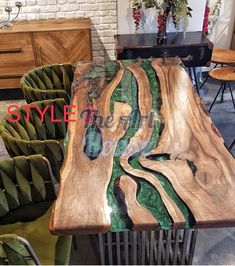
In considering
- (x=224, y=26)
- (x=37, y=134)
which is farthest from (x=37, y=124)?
(x=224, y=26)

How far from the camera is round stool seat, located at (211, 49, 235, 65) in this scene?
3152 mm

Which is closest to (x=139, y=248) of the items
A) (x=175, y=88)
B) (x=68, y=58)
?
(x=175, y=88)

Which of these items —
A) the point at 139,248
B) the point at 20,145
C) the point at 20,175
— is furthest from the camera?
the point at 139,248

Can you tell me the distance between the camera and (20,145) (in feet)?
5.10

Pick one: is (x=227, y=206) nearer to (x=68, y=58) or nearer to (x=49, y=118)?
(x=49, y=118)

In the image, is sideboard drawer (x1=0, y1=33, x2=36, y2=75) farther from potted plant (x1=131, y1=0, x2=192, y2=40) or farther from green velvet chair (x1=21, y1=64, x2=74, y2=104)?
potted plant (x1=131, y1=0, x2=192, y2=40)

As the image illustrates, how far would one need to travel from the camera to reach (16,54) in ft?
10.9

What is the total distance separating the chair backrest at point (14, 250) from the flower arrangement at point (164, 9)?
2.66 meters

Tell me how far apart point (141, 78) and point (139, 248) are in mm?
1186

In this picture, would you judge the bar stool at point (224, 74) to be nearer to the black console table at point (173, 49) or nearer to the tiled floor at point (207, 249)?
the black console table at point (173, 49)

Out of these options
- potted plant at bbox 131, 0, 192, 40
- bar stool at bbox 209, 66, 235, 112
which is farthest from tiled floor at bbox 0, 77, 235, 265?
Answer: potted plant at bbox 131, 0, 192, 40

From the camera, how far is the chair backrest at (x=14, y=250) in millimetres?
1038

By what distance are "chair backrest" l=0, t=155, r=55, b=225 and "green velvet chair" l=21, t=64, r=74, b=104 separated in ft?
2.80

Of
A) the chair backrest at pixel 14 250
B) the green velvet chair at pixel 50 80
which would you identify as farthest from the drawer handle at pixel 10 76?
the chair backrest at pixel 14 250
